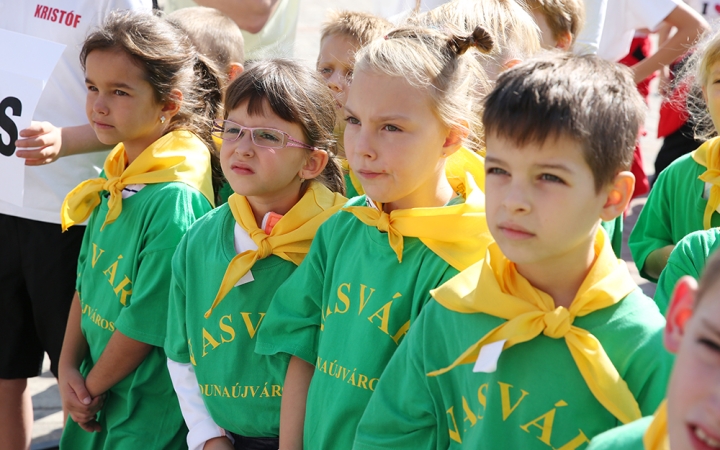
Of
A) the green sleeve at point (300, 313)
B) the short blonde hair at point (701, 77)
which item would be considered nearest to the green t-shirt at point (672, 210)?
the short blonde hair at point (701, 77)

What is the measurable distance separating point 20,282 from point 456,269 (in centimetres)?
212

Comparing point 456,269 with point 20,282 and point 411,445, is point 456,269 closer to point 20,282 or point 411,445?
point 411,445

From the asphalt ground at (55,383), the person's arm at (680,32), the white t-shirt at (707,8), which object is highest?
the white t-shirt at (707,8)

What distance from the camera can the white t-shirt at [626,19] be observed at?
4324 mm

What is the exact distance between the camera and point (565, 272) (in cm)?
174

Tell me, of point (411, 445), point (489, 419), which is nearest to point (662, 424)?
point (489, 419)

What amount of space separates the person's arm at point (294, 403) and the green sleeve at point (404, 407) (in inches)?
15.4

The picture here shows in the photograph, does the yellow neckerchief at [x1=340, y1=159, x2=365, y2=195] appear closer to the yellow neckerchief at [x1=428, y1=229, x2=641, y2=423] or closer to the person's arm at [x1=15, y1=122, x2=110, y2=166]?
the person's arm at [x1=15, y1=122, x2=110, y2=166]

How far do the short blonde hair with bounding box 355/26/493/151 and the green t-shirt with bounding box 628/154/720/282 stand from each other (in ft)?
2.97

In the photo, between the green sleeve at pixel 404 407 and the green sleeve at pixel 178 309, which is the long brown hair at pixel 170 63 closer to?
the green sleeve at pixel 178 309

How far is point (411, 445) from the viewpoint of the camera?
6.23ft

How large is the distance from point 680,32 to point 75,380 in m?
3.52

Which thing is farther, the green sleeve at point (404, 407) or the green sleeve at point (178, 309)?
the green sleeve at point (178, 309)

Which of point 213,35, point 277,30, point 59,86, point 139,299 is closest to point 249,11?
point 277,30
